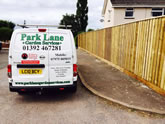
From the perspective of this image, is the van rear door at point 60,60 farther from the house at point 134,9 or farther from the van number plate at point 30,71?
the house at point 134,9

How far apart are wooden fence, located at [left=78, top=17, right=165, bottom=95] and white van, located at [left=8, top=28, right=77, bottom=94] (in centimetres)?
270

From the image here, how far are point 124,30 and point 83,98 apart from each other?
409 centimetres

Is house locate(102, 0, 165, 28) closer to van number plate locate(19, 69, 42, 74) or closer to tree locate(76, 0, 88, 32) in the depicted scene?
van number plate locate(19, 69, 42, 74)

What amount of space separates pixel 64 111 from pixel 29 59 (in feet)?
5.43

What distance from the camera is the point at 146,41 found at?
527 centimetres

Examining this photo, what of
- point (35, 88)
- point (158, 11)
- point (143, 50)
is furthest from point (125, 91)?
point (158, 11)

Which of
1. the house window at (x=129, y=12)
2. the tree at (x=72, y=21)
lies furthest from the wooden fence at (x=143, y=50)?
the tree at (x=72, y=21)

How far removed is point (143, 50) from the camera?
5465mm

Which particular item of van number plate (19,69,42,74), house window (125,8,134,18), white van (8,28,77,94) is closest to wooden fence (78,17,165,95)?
white van (8,28,77,94)

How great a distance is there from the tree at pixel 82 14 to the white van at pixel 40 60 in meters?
37.4

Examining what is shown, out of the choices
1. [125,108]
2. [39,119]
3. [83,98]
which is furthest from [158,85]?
[39,119]

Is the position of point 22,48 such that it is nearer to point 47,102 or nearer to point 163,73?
point 47,102

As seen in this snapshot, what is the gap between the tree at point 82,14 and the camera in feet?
130

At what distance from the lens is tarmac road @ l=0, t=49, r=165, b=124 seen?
3344mm
